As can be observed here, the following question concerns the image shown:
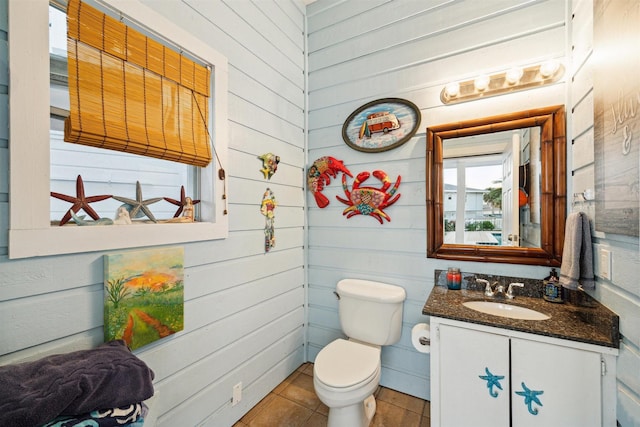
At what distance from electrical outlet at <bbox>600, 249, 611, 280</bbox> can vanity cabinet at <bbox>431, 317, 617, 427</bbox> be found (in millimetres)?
282

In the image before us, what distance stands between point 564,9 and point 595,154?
3.34ft

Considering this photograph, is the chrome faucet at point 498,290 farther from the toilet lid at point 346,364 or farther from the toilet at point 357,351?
the toilet lid at point 346,364

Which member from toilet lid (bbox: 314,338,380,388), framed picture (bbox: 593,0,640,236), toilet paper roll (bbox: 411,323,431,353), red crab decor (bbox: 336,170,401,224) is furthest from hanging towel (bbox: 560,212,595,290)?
toilet lid (bbox: 314,338,380,388)

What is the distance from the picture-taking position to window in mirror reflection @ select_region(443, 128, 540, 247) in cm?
161

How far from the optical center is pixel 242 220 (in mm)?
1710

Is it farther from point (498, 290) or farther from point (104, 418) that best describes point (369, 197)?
point (104, 418)

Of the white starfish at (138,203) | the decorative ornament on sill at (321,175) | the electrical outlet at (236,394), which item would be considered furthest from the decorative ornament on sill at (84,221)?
the decorative ornament on sill at (321,175)

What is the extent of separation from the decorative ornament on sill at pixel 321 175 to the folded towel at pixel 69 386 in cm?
160

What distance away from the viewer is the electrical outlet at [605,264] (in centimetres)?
106

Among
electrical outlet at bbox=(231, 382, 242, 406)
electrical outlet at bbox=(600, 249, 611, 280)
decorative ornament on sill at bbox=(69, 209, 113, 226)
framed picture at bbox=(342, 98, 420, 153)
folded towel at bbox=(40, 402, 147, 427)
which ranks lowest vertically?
electrical outlet at bbox=(231, 382, 242, 406)

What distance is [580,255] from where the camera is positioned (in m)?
1.22

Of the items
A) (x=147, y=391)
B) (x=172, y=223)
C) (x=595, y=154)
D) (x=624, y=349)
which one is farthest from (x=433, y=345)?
(x=172, y=223)

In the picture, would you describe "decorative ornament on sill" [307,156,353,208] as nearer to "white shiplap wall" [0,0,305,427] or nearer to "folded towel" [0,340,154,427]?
"white shiplap wall" [0,0,305,427]

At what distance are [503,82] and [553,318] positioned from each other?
134cm
